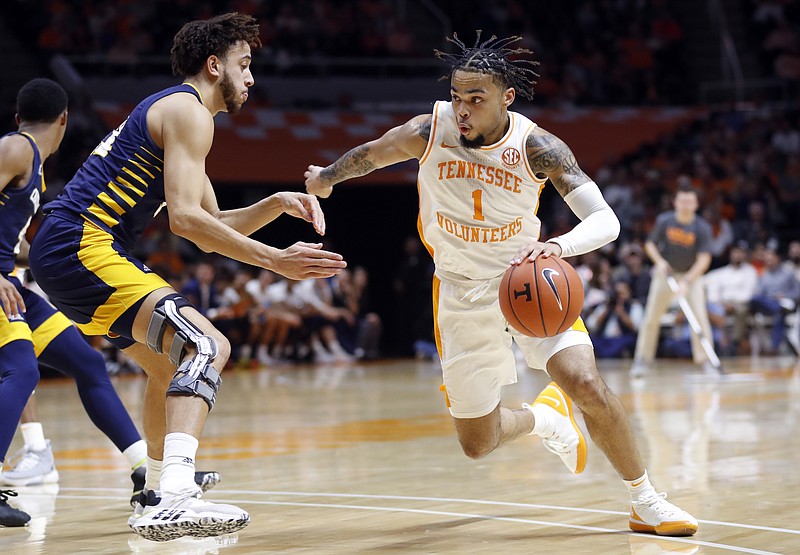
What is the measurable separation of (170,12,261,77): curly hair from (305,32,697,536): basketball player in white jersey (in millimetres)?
737

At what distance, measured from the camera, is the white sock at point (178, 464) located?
4117 millimetres

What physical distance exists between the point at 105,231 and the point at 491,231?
1601 millimetres

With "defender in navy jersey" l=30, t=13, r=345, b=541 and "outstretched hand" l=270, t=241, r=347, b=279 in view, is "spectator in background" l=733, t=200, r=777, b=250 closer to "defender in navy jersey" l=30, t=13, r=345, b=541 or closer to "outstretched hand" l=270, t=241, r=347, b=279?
"defender in navy jersey" l=30, t=13, r=345, b=541

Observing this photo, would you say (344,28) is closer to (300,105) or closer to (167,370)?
(300,105)

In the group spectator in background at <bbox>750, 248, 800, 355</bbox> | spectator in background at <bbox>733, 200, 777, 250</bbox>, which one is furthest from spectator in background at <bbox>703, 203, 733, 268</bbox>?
spectator in background at <bbox>750, 248, 800, 355</bbox>

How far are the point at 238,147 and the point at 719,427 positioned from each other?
10.8 metres

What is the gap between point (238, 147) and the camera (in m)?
17.6

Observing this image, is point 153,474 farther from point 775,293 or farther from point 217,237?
point 775,293

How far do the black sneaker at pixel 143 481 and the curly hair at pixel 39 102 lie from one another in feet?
5.85

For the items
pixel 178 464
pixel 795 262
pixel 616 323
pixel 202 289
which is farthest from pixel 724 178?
pixel 178 464

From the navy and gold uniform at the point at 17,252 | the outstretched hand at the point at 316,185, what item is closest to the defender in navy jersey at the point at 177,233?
the outstretched hand at the point at 316,185

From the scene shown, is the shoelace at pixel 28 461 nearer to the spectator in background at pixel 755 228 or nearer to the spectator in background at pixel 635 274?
the spectator in background at pixel 635 274

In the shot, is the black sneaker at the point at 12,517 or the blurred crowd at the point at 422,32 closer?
the black sneaker at the point at 12,517

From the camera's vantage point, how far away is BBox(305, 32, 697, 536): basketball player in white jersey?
186 inches
